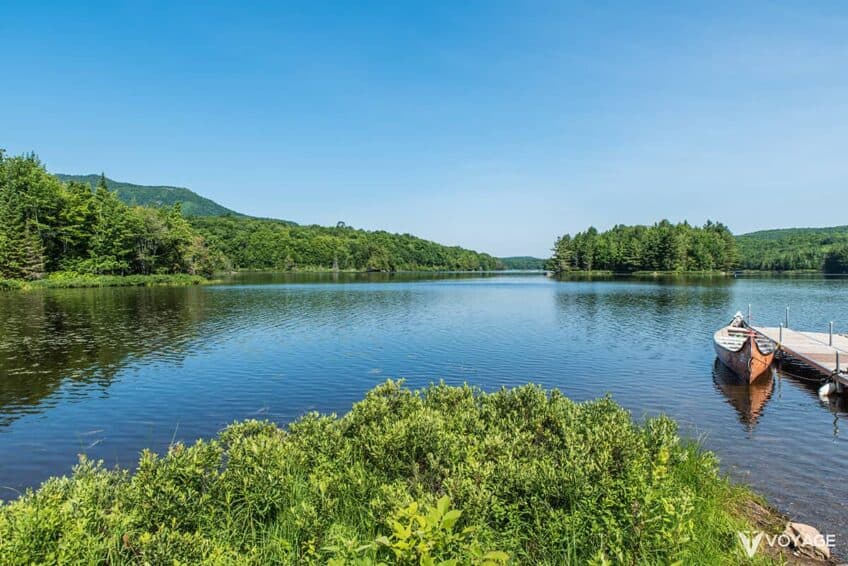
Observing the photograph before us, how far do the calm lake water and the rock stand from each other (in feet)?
3.38

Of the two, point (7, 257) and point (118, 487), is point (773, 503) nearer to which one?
point (118, 487)

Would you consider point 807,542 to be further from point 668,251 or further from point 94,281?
point 668,251

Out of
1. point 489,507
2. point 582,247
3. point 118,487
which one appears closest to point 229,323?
point 118,487

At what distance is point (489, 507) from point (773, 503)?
9203mm

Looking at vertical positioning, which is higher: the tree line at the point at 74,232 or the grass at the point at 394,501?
the tree line at the point at 74,232

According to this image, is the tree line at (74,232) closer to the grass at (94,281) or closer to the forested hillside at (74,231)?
the forested hillside at (74,231)

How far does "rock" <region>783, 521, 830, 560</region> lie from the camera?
8.35m

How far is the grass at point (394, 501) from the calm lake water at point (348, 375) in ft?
20.3

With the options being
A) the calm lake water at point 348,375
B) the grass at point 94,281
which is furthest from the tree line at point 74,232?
the calm lake water at point 348,375

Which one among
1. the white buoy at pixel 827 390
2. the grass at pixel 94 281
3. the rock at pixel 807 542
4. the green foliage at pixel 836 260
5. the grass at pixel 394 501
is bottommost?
the white buoy at pixel 827 390

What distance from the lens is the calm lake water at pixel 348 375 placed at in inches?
579

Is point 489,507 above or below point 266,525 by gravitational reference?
above

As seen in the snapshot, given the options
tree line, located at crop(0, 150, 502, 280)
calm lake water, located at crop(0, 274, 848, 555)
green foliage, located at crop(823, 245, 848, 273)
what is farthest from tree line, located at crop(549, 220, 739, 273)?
tree line, located at crop(0, 150, 502, 280)

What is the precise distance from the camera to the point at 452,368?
2647 centimetres
